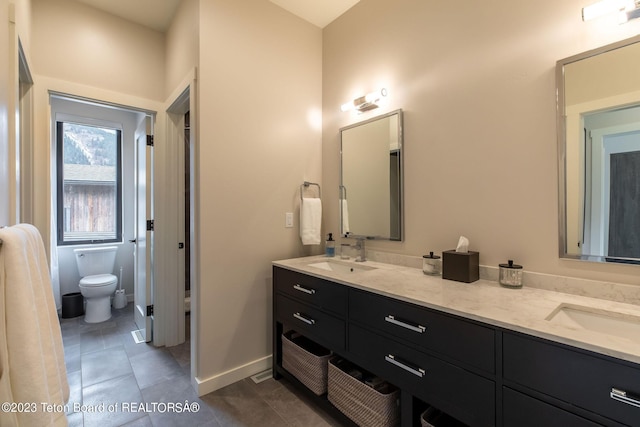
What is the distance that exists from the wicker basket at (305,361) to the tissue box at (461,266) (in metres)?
0.90

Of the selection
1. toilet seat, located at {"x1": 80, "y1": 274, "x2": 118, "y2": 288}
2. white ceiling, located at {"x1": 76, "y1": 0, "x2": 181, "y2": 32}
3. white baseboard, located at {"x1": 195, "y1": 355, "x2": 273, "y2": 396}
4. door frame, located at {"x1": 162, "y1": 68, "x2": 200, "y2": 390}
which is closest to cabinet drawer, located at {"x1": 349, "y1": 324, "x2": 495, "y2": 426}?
white baseboard, located at {"x1": 195, "y1": 355, "x2": 273, "y2": 396}

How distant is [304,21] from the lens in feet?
8.24

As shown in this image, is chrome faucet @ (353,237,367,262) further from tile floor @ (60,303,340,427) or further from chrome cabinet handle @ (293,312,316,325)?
tile floor @ (60,303,340,427)

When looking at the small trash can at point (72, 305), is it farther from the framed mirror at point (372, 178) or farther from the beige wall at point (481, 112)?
the beige wall at point (481, 112)

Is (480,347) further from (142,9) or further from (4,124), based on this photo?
(142,9)

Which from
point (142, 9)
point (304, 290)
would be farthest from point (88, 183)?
point (304, 290)

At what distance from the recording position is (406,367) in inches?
50.1

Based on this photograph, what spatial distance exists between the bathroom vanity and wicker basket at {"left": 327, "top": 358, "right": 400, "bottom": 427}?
92 millimetres

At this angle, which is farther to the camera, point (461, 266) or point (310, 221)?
point (310, 221)

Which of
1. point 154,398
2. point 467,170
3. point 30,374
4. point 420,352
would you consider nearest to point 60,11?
point 30,374

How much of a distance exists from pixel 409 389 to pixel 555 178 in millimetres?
1179

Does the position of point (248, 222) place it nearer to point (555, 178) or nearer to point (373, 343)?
point (373, 343)

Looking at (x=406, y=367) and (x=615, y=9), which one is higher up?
(x=615, y=9)

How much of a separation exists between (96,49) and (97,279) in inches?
91.5
